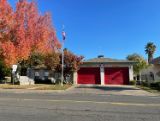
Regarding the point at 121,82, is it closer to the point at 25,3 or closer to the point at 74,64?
the point at 74,64

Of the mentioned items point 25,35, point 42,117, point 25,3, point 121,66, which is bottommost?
point 42,117

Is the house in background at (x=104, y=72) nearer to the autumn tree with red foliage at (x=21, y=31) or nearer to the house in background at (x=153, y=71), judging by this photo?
the house in background at (x=153, y=71)

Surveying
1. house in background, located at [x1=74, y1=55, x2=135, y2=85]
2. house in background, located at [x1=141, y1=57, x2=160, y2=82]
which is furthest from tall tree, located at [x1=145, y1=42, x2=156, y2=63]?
house in background, located at [x1=74, y1=55, x2=135, y2=85]

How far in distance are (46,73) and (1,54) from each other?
A: 1562 centimetres

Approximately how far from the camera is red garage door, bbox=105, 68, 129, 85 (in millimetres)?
42469

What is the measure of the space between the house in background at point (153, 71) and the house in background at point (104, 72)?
14.6 ft

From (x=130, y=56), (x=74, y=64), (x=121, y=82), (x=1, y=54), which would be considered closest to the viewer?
(x=1, y=54)

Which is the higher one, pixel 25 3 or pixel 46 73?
pixel 25 3

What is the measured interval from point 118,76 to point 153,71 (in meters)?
8.21

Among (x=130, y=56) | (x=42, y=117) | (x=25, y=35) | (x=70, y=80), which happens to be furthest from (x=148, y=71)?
(x=42, y=117)

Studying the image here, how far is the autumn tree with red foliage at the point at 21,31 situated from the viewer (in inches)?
1297

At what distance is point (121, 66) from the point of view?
42.8 m

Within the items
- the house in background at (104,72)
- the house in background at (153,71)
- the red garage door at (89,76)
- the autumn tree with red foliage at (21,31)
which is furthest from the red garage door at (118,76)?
the autumn tree with red foliage at (21,31)

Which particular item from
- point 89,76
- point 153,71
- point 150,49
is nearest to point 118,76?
point 89,76
